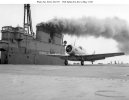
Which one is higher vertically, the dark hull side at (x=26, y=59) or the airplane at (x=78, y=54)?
the airplane at (x=78, y=54)

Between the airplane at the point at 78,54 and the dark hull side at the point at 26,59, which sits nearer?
the airplane at the point at 78,54

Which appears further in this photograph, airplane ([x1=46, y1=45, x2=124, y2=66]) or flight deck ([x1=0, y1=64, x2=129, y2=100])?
airplane ([x1=46, y1=45, x2=124, y2=66])

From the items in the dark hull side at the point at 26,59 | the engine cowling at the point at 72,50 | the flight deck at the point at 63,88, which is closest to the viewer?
the flight deck at the point at 63,88

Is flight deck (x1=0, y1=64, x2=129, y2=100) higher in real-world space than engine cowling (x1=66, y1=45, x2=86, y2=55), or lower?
lower

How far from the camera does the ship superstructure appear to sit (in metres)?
47.1

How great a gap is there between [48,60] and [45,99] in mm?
53355

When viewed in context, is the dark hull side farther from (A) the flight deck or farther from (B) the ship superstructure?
(A) the flight deck

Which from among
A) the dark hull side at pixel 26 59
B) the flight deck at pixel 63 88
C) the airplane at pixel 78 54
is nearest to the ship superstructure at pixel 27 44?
the dark hull side at pixel 26 59

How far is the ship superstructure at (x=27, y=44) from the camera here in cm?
4709

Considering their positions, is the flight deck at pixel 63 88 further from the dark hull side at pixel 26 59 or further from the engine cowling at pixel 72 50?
the dark hull side at pixel 26 59

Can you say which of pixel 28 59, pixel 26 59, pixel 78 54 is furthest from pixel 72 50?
pixel 28 59

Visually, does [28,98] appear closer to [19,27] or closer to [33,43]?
[19,27]

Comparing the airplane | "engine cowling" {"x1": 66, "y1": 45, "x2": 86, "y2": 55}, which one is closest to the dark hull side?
the airplane

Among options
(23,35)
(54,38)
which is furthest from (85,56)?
(54,38)
